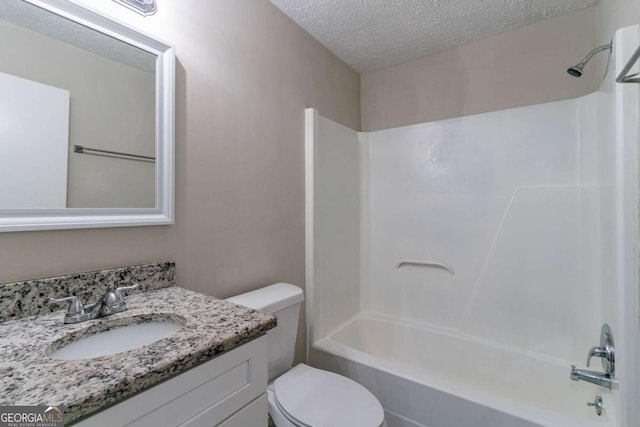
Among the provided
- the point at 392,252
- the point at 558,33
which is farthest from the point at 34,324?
the point at 558,33

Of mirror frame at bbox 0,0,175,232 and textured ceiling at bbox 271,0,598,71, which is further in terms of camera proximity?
textured ceiling at bbox 271,0,598,71

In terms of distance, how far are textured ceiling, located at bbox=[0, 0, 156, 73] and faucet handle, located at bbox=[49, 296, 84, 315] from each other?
83 centimetres

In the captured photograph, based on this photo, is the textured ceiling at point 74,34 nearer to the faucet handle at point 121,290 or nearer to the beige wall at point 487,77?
the faucet handle at point 121,290

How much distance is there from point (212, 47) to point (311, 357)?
1848 mm

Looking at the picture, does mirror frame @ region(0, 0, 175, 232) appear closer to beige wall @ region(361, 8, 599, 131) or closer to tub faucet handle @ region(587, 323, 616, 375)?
beige wall @ region(361, 8, 599, 131)

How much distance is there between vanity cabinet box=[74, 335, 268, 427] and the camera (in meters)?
0.57

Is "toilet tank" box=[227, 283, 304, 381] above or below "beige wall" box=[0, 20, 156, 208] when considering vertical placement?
below

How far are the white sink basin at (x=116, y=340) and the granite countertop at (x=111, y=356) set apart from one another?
0.02 meters

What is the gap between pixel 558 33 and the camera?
174cm

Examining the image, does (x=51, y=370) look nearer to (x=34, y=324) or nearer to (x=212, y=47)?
(x=34, y=324)

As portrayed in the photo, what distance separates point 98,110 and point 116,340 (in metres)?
0.79

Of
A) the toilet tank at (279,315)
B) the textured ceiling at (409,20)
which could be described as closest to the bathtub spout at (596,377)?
the toilet tank at (279,315)

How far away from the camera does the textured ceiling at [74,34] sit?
86 cm

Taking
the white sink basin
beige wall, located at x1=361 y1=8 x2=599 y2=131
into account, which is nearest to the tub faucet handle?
beige wall, located at x1=361 y1=8 x2=599 y2=131
